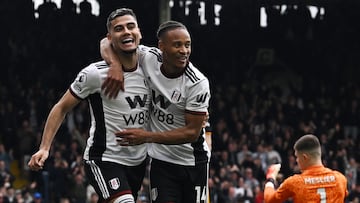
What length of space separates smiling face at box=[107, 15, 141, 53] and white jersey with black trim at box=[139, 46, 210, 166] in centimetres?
24

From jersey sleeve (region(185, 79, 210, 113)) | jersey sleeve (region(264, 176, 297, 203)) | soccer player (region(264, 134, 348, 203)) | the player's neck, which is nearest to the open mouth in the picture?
the player's neck

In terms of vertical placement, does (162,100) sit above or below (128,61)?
below

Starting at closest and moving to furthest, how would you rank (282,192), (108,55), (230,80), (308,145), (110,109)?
(110,109)
(108,55)
(308,145)
(282,192)
(230,80)

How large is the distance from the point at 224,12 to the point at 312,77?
3.31 meters

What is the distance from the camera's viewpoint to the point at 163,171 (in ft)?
27.2

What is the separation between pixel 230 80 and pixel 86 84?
21055 millimetres

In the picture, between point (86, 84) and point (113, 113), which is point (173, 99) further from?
point (86, 84)

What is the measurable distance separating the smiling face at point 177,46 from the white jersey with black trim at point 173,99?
150mm

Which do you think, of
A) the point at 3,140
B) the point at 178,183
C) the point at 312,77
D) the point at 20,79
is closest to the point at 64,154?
the point at 3,140

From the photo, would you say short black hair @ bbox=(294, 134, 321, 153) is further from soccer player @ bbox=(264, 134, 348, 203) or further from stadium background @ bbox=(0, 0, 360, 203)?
stadium background @ bbox=(0, 0, 360, 203)

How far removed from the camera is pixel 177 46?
7.91 m

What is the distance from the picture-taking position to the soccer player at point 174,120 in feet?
26.0

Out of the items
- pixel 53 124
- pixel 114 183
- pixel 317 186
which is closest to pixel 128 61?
pixel 53 124

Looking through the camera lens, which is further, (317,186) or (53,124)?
(317,186)
